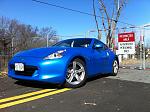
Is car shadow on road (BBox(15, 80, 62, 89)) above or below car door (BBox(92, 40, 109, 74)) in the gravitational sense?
below

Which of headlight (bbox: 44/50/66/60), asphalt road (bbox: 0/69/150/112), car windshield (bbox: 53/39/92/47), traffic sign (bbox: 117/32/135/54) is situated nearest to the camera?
asphalt road (bbox: 0/69/150/112)

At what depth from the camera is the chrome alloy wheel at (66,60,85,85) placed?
656cm

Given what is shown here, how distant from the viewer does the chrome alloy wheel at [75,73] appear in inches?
258

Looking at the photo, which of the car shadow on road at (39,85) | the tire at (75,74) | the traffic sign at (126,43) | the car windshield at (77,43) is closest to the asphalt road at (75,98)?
the car shadow on road at (39,85)

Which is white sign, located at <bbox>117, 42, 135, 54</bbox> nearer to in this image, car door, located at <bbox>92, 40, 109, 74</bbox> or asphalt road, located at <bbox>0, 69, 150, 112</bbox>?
car door, located at <bbox>92, 40, 109, 74</bbox>

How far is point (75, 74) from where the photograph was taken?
6.72 metres

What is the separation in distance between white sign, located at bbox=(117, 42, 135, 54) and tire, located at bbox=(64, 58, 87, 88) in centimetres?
683

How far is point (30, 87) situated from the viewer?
21.0 feet

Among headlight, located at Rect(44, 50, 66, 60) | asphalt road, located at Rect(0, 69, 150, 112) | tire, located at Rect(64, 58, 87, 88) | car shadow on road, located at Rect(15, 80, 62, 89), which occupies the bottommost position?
asphalt road, located at Rect(0, 69, 150, 112)

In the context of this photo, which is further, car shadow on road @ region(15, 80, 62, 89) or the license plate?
car shadow on road @ region(15, 80, 62, 89)

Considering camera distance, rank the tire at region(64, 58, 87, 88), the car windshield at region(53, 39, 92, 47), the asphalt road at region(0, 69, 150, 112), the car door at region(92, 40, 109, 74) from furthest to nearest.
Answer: the car windshield at region(53, 39, 92, 47) → the car door at region(92, 40, 109, 74) → the tire at region(64, 58, 87, 88) → the asphalt road at region(0, 69, 150, 112)

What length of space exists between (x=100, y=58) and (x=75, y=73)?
1336 millimetres

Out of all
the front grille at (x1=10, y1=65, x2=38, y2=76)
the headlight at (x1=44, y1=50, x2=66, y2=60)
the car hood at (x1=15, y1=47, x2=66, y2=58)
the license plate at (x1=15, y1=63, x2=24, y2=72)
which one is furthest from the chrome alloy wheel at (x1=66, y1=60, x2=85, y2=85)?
the license plate at (x1=15, y1=63, x2=24, y2=72)

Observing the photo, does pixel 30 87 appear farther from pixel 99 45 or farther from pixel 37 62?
pixel 99 45
